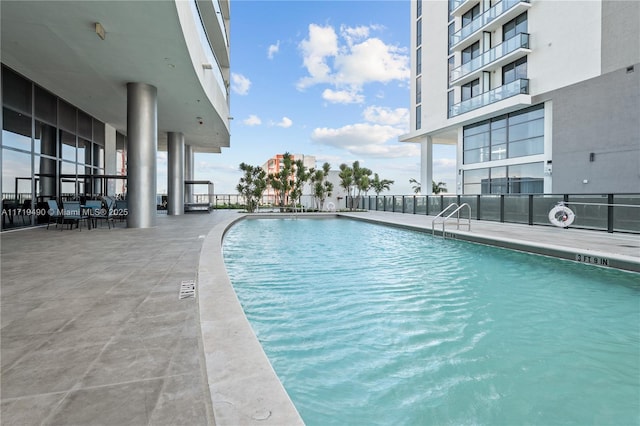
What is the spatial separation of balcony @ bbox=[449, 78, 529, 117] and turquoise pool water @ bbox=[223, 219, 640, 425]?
1522cm

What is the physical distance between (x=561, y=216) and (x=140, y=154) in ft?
41.9

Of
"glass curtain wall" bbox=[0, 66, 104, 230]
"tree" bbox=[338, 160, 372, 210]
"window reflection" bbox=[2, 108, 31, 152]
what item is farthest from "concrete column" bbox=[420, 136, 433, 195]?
"window reflection" bbox=[2, 108, 31, 152]

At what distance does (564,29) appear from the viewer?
1662cm

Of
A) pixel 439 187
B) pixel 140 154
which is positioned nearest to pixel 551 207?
pixel 140 154

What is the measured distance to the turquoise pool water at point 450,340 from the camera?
2.31 meters

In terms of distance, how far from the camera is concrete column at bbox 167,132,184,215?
57.2ft

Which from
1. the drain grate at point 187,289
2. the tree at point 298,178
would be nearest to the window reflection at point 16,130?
the drain grate at point 187,289

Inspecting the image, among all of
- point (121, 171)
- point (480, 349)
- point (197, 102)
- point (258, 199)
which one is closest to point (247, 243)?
point (197, 102)

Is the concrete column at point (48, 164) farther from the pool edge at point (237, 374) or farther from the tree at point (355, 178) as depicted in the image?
the tree at point (355, 178)

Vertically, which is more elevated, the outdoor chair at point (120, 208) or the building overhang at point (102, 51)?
the building overhang at point (102, 51)

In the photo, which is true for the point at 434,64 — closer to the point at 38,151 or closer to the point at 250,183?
the point at 250,183

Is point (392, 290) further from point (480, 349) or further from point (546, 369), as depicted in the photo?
point (546, 369)

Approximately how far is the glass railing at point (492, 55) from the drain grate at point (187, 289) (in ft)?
68.9

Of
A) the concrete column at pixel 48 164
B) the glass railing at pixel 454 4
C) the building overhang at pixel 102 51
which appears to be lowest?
the concrete column at pixel 48 164
